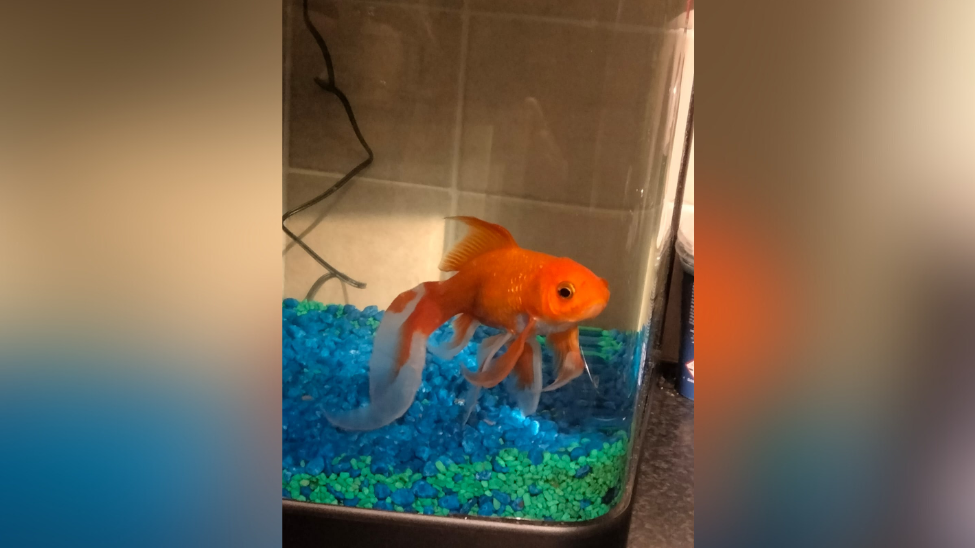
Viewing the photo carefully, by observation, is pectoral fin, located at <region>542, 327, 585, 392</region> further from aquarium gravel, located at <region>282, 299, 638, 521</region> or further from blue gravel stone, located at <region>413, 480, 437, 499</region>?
blue gravel stone, located at <region>413, 480, 437, 499</region>

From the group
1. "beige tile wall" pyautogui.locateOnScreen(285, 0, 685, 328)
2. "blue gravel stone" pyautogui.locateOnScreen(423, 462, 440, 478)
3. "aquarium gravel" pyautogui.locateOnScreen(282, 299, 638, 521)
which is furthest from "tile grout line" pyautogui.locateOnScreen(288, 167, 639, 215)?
"blue gravel stone" pyautogui.locateOnScreen(423, 462, 440, 478)

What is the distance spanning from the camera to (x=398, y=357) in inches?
19.8

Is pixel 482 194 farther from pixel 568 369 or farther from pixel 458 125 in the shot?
pixel 568 369

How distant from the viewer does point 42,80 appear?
0.68ft

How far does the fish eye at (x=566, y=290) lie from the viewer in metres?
0.48

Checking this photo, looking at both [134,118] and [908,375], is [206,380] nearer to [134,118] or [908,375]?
[134,118]

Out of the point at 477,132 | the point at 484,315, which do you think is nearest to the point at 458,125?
the point at 477,132

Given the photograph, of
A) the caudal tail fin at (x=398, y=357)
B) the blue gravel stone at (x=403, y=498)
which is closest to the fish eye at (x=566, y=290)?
the caudal tail fin at (x=398, y=357)

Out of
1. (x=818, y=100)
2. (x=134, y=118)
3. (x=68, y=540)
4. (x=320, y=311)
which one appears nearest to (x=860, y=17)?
(x=818, y=100)

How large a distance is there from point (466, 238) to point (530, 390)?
0.15 meters

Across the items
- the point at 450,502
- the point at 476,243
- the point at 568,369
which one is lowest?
the point at 450,502

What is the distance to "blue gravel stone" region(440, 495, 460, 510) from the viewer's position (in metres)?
0.49

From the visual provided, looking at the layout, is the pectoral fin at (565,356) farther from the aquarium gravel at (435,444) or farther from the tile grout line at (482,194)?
the tile grout line at (482,194)

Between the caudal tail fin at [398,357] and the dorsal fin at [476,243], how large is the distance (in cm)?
3
